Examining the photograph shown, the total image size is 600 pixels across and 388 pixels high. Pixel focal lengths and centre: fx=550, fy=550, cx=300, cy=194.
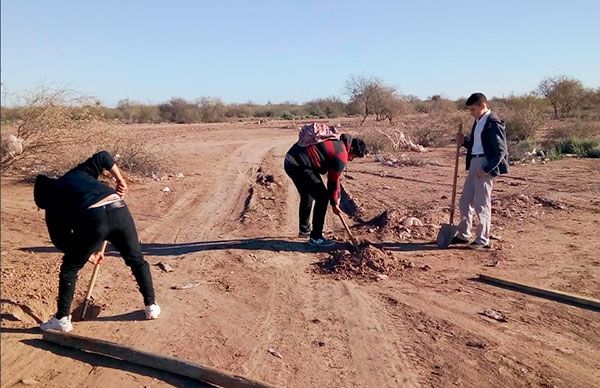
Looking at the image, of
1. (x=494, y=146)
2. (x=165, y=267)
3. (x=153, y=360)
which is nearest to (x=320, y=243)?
(x=165, y=267)

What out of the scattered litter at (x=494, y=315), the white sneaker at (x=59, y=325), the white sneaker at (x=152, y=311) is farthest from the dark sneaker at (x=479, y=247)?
the white sneaker at (x=59, y=325)

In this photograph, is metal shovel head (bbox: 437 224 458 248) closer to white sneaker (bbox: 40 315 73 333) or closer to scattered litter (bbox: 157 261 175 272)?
scattered litter (bbox: 157 261 175 272)

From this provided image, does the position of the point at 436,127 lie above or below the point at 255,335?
above

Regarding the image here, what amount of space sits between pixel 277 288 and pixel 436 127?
18206 millimetres

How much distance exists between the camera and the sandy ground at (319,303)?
4246 mm

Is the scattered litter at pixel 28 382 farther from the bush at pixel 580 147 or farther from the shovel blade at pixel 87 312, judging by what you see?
the bush at pixel 580 147

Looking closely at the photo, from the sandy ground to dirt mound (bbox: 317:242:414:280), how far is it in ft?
0.21

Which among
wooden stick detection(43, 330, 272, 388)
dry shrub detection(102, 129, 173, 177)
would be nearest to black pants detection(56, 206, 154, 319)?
wooden stick detection(43, 330, 272, 388)

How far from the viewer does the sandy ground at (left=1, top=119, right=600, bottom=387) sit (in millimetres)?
4246

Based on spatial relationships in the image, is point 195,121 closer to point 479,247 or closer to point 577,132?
point 577,132


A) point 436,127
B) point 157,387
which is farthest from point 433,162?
point 157,387

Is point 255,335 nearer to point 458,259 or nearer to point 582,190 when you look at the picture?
point 458,259

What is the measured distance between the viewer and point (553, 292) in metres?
5.76

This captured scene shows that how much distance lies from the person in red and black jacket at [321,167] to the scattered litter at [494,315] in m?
2.41
